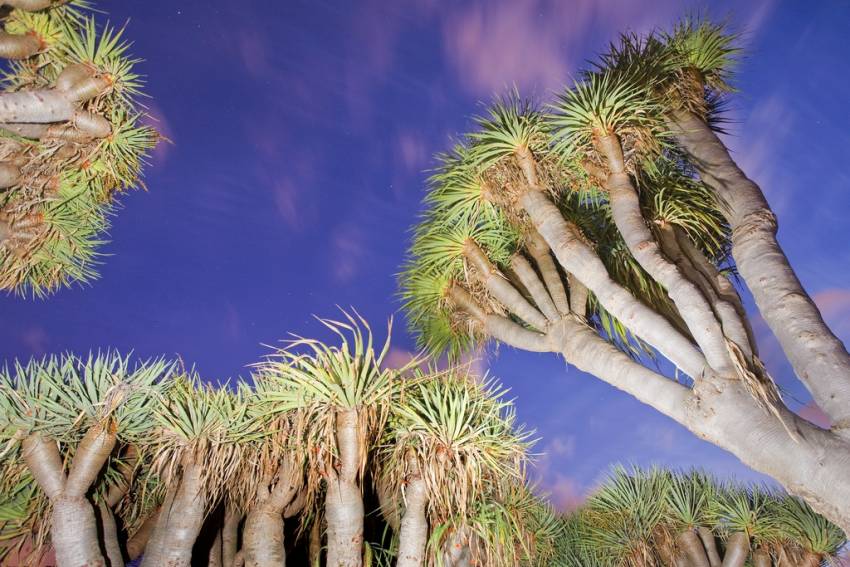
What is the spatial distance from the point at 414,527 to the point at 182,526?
1.87 m

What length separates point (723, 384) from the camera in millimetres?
4105

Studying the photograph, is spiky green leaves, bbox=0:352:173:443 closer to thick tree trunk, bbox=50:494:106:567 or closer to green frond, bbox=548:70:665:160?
thick tree trunk, bbox=50:494:106:567

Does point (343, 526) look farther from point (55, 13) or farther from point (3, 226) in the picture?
point (55, 13)

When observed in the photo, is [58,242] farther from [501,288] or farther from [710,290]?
[710,290]

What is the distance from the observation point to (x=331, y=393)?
4.17 meters

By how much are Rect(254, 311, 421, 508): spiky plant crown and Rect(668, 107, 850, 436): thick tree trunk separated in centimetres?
323

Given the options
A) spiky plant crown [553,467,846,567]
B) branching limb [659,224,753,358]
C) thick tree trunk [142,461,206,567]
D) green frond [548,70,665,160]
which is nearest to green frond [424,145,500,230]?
green frond [548,70,665,160]

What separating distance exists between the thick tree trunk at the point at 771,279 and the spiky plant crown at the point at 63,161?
6.51 metres

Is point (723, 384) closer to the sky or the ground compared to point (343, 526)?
closer to the sky

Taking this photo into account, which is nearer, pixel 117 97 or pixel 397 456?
pixel 397 456

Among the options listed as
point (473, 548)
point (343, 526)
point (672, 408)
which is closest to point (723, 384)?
point (672, 408)

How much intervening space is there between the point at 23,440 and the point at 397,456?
3.02m

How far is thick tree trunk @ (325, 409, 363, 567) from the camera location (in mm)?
4137

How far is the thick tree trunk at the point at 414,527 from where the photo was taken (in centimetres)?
422
